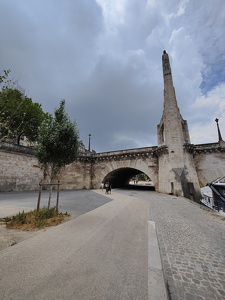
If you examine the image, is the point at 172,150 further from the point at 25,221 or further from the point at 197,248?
the point at 25,221

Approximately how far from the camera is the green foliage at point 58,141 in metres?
6.21

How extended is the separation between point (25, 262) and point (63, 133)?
4.93 m

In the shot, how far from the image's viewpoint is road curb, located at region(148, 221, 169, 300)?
72.0 inches

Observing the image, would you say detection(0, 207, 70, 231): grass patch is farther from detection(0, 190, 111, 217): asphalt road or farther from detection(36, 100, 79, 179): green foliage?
detection(36, 100, 79, 179): green foliage

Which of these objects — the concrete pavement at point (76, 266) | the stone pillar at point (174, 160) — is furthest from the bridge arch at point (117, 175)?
the concrete pavement at point (76, 266)

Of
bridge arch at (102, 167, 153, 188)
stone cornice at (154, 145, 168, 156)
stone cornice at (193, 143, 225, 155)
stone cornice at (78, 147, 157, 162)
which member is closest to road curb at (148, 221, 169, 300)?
stone cornice at (154, 145, 168, 156)

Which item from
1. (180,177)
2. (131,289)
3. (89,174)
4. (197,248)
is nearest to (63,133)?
(131,289)

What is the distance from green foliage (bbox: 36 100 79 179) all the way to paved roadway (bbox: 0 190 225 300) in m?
3.31

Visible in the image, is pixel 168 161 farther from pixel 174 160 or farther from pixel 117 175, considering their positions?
pixel 117 175

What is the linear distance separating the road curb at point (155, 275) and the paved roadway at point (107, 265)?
60 mm

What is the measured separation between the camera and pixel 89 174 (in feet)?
69.1

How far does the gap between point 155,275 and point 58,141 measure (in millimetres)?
5802

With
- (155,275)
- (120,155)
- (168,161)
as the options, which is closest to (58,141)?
(155,275)

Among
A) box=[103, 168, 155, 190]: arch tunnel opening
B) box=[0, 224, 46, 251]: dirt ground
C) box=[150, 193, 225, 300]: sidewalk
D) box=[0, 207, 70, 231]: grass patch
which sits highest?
box=[103, 168, 155, 190]: arch tunnel opening
